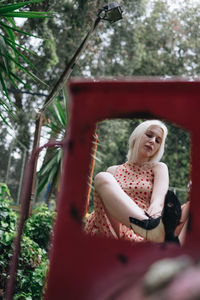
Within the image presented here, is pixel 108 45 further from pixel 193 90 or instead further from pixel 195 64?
pixel 193 90

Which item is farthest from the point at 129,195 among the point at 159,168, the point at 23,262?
the point at 23,262

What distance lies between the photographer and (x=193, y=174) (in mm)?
866

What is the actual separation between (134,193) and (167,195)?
8.4 inches

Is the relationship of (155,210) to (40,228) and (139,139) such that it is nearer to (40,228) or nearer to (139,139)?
(139,139)

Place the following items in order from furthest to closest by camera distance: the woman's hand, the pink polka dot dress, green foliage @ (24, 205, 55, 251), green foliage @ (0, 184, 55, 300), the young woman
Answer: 1. green foliage @ (24, 205, 55, 251)
2. green foliage @ (0, 184, 55, 300)
3. the pink polka dot dress
4. the woman's hand
5. the young woman

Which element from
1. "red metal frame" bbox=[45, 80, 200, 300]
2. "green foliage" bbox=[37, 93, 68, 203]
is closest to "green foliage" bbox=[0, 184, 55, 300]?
"red metal frame" bbox=[45, 80, 200, 300]

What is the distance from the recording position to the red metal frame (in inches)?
31.4

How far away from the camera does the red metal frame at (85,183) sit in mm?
797

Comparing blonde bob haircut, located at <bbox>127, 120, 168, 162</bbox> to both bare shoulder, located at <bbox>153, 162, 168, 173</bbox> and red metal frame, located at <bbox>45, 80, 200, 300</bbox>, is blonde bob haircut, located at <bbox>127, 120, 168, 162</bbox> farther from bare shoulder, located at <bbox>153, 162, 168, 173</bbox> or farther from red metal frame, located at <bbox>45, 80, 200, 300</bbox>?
red metal frame, located at <bbox>45, 80, 200, 300</bbox>

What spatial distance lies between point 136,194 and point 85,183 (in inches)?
29.3

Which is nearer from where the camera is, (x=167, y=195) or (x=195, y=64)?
(x=167, y=195)

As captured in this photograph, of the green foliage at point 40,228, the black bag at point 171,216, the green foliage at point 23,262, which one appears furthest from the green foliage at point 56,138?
the black bag at point 171,216

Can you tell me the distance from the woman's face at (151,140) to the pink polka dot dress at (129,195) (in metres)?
0.07

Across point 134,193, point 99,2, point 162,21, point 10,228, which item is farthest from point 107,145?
point 134,193
